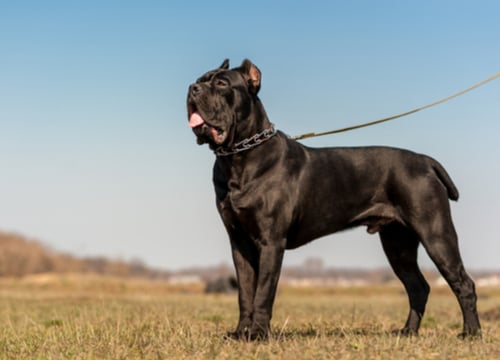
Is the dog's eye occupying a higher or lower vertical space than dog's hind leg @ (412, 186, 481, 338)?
higher

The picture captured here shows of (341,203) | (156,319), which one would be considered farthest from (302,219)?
(156,319)

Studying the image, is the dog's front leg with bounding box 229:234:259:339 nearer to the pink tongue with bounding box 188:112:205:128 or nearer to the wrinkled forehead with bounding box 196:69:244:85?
the pink tongue with bounding box 188:112:205:128

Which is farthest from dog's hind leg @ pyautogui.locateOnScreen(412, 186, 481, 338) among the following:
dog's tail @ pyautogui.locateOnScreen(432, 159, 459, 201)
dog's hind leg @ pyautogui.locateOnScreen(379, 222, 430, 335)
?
dog's hind leg @ pyautogui.locateOnScreen(379, 222, 430, 335)

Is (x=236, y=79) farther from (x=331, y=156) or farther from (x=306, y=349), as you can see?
(x=306, y=349)

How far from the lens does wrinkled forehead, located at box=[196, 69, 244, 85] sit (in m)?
6.93

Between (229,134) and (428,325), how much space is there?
18.3 feet

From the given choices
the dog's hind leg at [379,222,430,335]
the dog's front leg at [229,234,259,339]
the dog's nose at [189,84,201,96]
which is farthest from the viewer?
the dog's hind leg at [379,222,430,335]

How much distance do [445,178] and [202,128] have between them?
2.98 meters

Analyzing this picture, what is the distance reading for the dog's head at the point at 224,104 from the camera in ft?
22.1

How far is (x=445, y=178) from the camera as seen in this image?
26.3ft

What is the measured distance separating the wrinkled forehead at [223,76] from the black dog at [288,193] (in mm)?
11

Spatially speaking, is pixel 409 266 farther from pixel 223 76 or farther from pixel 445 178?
pixel 223 76

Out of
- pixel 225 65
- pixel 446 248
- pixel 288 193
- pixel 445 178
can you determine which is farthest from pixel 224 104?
pixel 446 248

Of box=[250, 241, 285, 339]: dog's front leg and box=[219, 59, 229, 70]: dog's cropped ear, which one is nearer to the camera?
box=[250, 241, 285, 339]: dog's front leg
